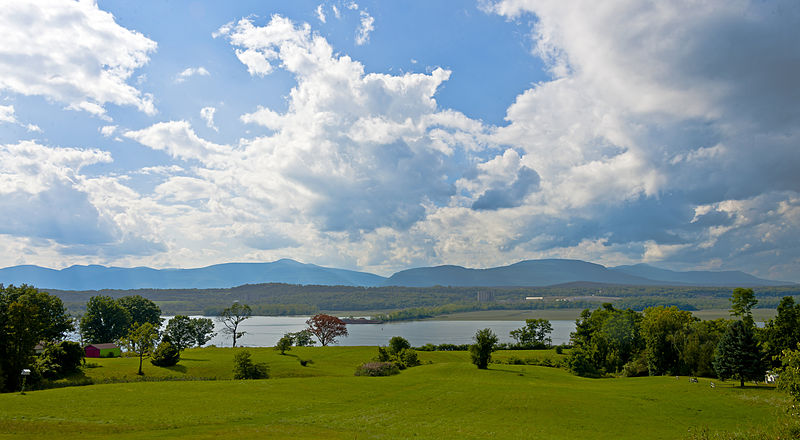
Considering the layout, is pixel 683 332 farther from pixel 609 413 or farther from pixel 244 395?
pixel 244 395

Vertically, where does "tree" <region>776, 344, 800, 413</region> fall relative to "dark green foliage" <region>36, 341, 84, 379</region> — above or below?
above

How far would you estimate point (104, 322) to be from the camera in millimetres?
95562

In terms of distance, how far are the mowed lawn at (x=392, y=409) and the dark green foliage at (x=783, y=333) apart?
1062cm

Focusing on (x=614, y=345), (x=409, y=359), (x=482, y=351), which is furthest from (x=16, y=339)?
(x=614, y=345)

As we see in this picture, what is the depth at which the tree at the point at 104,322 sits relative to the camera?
3701 inches

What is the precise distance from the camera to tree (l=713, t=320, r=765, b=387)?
4841 cm

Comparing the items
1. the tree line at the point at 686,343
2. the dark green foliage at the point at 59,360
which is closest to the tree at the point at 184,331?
the dark green foliage at the point at 59,360

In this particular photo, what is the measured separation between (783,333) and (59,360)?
87.3 m

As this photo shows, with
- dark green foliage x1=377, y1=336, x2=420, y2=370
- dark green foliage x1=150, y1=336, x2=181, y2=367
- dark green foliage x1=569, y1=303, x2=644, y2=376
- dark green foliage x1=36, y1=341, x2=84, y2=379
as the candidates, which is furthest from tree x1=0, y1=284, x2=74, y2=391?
dark green foliage x1=569, y1=303, x2=644, y2=376

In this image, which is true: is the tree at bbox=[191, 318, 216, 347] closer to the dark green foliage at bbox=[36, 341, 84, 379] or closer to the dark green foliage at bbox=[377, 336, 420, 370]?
the dark green foliage at bbox=[36, 341, 84, 379]

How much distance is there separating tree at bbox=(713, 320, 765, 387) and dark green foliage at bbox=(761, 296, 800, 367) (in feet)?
15.7

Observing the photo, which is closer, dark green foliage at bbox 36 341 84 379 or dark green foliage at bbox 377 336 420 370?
dark green foliage at bbox 36 341 84 379

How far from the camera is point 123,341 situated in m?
68.8

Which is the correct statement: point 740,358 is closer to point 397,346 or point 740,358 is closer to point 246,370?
point 397,346
